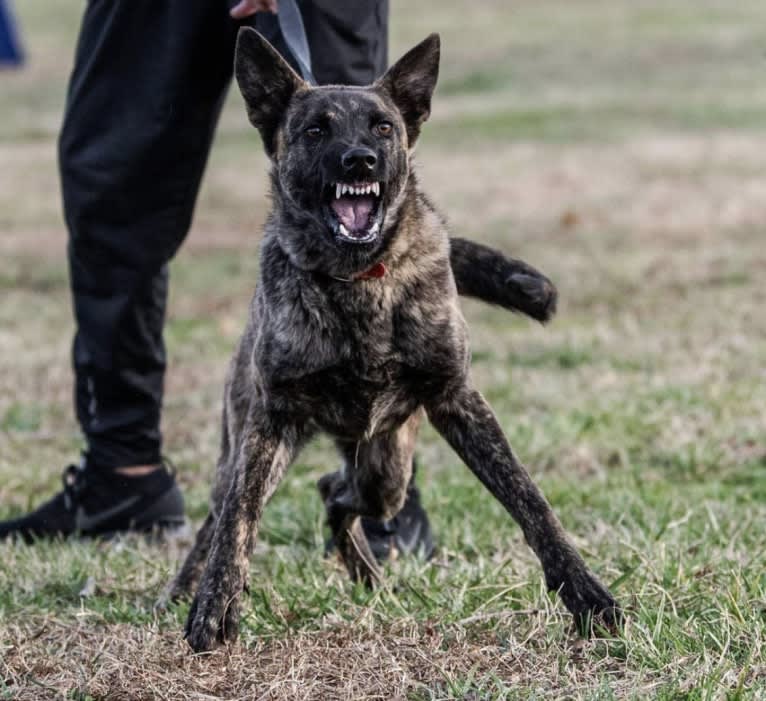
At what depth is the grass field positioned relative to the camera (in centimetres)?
323

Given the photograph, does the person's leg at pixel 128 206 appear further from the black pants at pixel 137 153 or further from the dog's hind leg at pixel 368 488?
the dog's hind leg at pixel 368 488

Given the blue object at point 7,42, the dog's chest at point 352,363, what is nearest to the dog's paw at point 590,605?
the dog's chest at point 352,363

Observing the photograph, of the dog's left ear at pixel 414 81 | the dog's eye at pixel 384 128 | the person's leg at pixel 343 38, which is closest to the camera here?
the dog's eye at pixel 384 128

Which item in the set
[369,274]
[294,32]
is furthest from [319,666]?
[294,32]

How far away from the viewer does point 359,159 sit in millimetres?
3527

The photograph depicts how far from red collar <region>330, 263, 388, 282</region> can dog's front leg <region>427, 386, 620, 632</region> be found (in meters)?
0.36

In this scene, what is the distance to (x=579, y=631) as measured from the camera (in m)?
3.42

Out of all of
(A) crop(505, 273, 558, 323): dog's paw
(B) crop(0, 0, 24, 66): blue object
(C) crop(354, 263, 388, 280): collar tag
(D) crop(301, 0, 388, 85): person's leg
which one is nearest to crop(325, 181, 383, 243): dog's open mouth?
(C) crop(354, 263, 388, 280): collar tag

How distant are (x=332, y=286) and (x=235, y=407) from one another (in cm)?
65

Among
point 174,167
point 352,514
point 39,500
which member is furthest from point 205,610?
point 39,500

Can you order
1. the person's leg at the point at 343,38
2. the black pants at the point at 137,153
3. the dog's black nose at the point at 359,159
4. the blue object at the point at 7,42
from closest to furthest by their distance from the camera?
the dog's black nose at the point at 359,159
the person's leg at the point at 343,38
the black pants at the point at 137,153
the blue object at the point at 7,42

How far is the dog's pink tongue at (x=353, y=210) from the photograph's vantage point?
3646 millimetres

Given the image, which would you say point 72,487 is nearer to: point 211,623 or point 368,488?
point 368,488

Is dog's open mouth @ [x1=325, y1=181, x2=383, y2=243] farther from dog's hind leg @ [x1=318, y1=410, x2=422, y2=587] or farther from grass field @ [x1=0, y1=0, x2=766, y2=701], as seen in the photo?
grass field @ [x1=0, y1=0, x2=766, y2=701]
